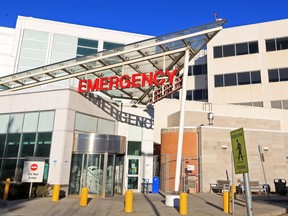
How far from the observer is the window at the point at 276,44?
34.3 m

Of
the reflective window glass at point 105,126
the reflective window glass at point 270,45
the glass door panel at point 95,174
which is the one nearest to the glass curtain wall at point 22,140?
the glass door panel at point 95,174

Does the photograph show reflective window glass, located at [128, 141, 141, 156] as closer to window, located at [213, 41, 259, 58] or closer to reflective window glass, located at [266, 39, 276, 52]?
window, located at [213, 41, 259, 58]

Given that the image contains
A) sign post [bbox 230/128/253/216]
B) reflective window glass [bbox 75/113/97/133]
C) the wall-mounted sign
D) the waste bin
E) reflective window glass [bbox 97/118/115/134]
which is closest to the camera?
sign post [bbox 230/128/253/216]

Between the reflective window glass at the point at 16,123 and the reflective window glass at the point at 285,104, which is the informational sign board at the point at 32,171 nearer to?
the reflective window glass at the point at 16,123

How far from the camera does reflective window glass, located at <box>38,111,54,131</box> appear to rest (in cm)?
1878

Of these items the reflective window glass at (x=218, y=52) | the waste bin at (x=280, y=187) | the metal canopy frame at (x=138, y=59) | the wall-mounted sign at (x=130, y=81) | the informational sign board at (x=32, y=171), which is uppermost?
the reflective window glass at (x=218, y=52)

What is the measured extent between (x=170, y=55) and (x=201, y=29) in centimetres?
303

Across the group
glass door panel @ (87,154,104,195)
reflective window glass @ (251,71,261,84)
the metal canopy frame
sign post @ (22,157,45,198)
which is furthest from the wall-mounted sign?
reflective window glass @ (251,71,261,84)

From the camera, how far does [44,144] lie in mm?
18516

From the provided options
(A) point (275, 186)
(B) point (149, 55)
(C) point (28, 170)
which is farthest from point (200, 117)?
(C) point (28, 170)

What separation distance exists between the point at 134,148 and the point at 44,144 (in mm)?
7149

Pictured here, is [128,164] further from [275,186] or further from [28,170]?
[275,186]

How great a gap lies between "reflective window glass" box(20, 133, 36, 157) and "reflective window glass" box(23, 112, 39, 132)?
1.17 ft

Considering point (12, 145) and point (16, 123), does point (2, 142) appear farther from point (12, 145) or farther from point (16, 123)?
point (16, 123)
